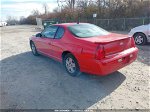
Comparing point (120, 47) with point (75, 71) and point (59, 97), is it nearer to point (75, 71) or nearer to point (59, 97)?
point (75, 71)

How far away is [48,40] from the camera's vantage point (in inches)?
251

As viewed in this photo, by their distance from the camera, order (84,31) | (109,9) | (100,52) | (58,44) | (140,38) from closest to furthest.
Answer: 1. (100,52)
2. (84,31)
3. (58,44)
4. (140,38)
5. (109,9)

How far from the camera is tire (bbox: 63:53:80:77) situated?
521 centimetres

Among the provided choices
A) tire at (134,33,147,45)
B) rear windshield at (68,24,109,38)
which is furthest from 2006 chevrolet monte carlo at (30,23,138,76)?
tire at (134,33,147,45)

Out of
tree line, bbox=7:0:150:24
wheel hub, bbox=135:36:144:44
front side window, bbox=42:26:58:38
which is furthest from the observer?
tree line, bbox=7:0:150:24

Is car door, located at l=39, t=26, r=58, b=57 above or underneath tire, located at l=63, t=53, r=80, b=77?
above

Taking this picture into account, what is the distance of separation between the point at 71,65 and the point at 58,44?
815mm

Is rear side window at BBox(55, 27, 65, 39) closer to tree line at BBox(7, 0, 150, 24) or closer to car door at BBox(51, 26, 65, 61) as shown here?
car door at BBox(51, 26, 65, 61)

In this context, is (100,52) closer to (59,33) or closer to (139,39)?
(59,33)

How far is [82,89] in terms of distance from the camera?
4594 millimetres

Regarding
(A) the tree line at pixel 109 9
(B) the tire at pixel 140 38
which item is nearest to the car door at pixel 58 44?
(B) the tire at pixel 140 38

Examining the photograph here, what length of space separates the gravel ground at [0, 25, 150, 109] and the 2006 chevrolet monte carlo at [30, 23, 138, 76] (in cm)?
39

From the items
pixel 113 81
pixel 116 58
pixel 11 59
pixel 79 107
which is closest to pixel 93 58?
pixel 116 58

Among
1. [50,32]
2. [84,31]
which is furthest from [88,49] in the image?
[50,32]
